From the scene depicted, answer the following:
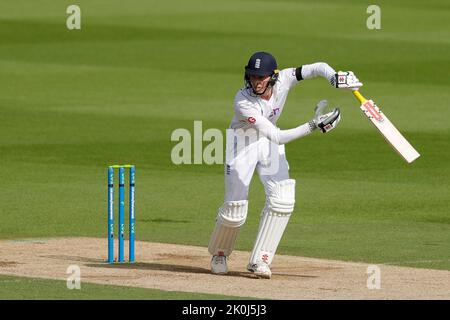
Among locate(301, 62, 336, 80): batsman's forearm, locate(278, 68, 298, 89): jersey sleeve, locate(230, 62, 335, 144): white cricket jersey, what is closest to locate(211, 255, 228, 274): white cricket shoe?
locate(230, 62, 335, 144): white cricket jersey

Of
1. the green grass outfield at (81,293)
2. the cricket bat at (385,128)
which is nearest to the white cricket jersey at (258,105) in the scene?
the cricket bat at (385,128)

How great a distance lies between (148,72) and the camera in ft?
113

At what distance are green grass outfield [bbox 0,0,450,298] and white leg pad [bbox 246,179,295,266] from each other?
4.89ft

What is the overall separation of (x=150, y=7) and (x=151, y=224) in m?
27.8

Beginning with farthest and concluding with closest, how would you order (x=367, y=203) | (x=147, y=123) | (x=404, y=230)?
(x=147, y=123) < (x=367, y=203) < (x=404, y=230)

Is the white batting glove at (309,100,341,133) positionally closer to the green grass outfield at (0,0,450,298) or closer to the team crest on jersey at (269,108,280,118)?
the team crest on jersey at (269,108,280,118)

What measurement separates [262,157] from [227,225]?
0.72 meters

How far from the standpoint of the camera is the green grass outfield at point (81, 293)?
1273cm

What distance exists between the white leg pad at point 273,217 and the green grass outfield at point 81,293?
1.45 m

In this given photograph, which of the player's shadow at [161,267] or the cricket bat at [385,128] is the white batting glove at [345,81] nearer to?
the cricket bat at [385,128]

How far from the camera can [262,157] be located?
1457 cm

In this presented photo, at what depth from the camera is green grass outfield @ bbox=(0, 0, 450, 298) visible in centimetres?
1809

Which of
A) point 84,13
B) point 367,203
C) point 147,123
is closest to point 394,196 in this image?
point 367,203
